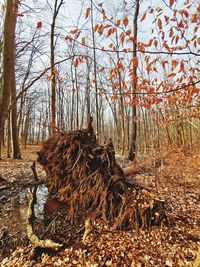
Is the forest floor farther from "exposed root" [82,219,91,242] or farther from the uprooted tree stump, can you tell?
the uprooted tree stump

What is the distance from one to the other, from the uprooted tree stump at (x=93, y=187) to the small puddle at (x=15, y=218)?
0.60m

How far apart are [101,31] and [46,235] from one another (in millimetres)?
3147

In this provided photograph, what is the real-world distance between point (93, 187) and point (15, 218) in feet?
5.28

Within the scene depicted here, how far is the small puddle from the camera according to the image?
257cm

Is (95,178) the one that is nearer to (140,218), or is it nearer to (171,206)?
(140,218)

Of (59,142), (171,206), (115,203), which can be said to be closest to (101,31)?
(59,142)

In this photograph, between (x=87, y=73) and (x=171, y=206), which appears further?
(x=87, y=73)

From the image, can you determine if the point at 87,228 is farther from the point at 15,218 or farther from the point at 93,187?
the point at 15,218

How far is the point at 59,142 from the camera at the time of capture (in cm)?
354

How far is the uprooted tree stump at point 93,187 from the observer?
2.72m

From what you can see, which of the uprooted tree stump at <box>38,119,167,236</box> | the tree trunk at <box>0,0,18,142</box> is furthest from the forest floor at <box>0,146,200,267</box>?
the tree trunk at <box>0,0,18,142</box>

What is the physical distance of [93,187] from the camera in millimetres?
3100

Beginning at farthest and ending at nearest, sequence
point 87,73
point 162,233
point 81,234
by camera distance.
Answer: point 87,73
point 81,234
point 162,233

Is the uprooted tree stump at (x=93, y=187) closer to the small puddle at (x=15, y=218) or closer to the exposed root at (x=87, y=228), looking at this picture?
the exposed root at (x=87, y=228)
